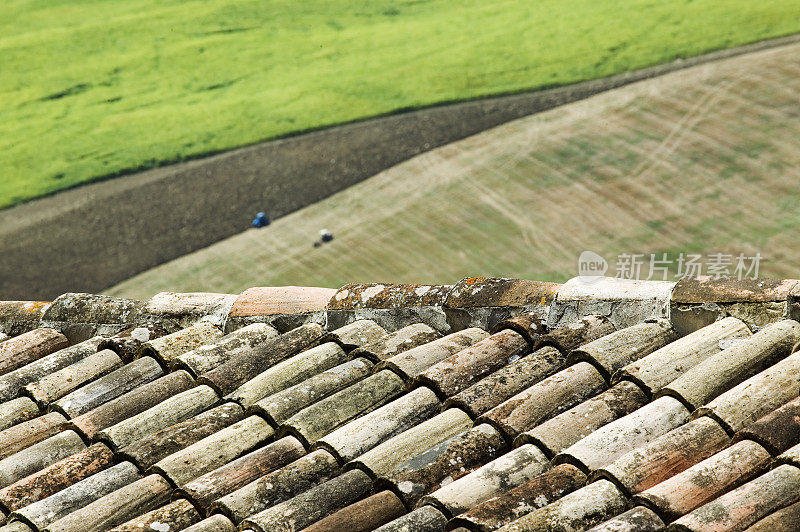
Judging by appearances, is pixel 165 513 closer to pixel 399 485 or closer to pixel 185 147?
pixel 399 485

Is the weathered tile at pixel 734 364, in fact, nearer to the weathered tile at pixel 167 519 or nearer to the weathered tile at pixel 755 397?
the weathered tile at pixel 755 397

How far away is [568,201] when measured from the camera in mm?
29734

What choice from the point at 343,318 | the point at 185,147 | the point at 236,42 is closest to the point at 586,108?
the point at 185,147

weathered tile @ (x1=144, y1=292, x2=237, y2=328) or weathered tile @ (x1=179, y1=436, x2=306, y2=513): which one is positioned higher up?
weathered tile @ (x1=179, y1=436, x2=306, y2=513)

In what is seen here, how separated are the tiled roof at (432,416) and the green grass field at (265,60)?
30.4 meters

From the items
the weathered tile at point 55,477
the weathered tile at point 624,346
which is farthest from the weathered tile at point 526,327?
the weathered tile at point 55,477

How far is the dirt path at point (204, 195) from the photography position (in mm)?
30828

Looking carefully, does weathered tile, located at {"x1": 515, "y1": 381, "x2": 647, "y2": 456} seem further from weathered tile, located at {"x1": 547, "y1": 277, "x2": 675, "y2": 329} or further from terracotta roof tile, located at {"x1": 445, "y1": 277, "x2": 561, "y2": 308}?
terracotta roof tile, located at {"x1": 445, "y1": 277, "x2": 561, "y2": 308}

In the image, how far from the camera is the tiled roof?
4168 millimetres

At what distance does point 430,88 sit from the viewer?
37.3 m

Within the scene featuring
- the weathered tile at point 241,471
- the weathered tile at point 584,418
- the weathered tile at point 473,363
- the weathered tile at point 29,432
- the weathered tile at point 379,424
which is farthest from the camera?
the weathered tile at point 29,432

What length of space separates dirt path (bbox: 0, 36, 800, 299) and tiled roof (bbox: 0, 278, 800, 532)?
80.0 ft

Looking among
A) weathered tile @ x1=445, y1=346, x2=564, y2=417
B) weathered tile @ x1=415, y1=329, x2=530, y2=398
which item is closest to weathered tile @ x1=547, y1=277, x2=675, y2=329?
weathered tile @ x1=415, y1=329, x2=530, y2=398

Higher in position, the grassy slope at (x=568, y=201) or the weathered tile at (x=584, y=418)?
the weathered tile at (x=584, y=418)
